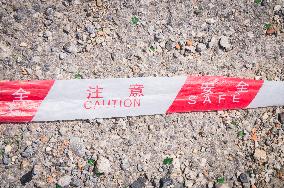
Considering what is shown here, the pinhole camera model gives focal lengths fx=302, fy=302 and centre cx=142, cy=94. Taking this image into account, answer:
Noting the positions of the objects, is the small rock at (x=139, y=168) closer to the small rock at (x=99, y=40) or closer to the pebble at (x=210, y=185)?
the pebble at (x=210, y=185)

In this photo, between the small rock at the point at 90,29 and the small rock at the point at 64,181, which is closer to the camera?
the small rock at the point at 64,181

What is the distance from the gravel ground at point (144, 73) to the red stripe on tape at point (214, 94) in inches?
3.8

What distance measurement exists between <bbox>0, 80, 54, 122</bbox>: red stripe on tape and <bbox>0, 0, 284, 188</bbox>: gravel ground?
0.39 feet

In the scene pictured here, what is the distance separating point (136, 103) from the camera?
326cm

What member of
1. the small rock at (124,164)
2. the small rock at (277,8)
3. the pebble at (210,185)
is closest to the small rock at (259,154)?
the pebble at (210,185)

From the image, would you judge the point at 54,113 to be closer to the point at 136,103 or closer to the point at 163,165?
the point at 136,103

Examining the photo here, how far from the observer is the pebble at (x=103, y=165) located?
10.1 ft

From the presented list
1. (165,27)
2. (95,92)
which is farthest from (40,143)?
(165,27)

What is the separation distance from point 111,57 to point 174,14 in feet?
3.00

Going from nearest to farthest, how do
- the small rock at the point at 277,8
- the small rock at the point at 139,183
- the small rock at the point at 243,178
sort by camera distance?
the small rock at the point at 139,183 → the small rock at the point at 243,178 → the small rock at the point at 277,8

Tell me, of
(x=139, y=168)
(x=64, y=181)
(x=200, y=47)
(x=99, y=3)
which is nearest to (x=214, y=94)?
(x=200, y=47)

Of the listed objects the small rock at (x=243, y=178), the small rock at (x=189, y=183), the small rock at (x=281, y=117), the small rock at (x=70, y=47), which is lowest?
the small rock at (x=189, y=183)

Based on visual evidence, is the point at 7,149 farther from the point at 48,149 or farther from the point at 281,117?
the point at 281,117

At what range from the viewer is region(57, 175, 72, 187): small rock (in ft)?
9.87
